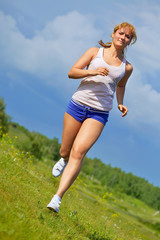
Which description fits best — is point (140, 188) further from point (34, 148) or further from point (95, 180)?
point (34, 148)

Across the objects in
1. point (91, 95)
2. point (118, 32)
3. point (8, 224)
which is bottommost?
point (8, 224)

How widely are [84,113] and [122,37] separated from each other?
4.28 ft

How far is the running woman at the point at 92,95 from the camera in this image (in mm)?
4754

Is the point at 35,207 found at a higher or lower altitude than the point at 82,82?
lower

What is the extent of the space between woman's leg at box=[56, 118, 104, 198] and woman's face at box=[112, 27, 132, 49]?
128cm

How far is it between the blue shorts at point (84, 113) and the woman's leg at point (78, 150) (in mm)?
126

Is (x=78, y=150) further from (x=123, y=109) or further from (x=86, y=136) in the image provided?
(x=123, y=109)

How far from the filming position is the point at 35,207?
15.8 ft

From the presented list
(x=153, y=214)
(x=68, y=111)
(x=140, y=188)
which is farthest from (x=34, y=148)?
(x=140, y=188)

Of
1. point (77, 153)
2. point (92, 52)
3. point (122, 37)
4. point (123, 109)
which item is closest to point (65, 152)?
point (77, 153)

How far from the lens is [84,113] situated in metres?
4.96

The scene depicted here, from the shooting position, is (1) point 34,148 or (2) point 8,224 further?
(1) point 34,148

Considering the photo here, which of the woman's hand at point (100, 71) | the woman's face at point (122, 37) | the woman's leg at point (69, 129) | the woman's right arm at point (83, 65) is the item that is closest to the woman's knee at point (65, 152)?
the woman's leg at point (69, 129)

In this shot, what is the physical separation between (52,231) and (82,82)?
224 centimetres
